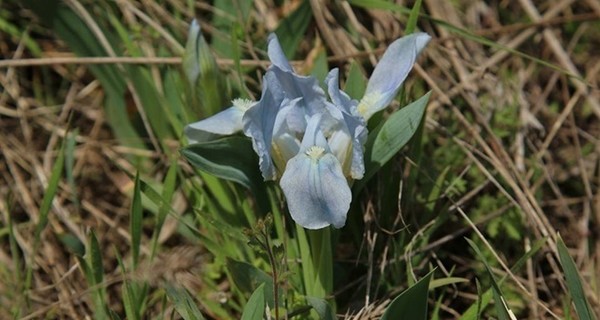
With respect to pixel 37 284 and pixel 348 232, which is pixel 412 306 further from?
pixel 37 284

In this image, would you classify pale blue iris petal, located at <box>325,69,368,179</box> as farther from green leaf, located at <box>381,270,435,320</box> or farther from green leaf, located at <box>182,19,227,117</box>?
green leaf, located at <box>182,19,227,117</box>

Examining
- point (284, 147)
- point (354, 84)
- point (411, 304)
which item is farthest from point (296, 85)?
point (411, 304)

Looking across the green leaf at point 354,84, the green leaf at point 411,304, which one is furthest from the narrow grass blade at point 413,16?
the green leaf at point 411,304

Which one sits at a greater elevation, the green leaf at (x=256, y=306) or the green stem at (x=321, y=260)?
the green leaf at (x=256, y=306)

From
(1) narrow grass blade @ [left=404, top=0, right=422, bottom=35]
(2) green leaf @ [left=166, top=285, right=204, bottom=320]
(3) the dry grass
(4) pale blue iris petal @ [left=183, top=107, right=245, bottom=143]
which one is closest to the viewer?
(2) green leaf @ [left=166, top=285, right=204, bottom=320]

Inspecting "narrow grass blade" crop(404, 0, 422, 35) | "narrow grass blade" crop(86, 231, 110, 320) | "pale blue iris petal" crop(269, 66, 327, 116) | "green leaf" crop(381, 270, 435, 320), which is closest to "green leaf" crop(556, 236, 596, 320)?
"green leaf" crop(381, 270, 435, 320)

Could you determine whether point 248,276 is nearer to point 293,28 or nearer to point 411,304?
point 411,304

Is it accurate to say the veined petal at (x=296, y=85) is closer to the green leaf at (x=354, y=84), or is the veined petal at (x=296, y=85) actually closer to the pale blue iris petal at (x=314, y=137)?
the pale blue iris petal at (x=314, y=137)

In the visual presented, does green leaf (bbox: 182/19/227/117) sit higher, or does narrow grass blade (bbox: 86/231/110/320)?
green leaf (bbox: 182/19/227/117)
